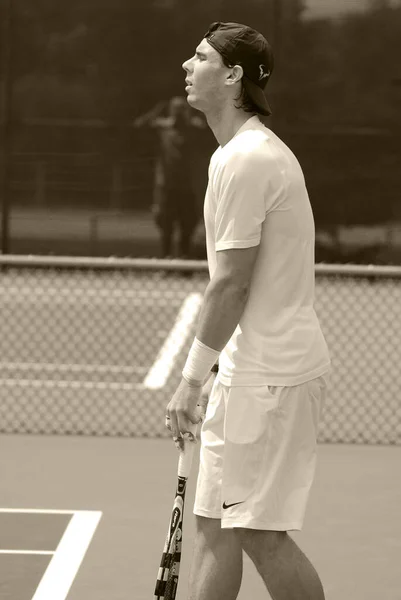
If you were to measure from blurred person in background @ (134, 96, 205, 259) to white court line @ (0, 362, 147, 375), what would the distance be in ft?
21.6

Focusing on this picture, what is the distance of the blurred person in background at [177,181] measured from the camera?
695 inches

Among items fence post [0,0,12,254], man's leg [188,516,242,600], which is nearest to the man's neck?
man's leg [188,516,242,600]

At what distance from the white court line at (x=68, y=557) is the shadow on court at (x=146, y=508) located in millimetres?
36

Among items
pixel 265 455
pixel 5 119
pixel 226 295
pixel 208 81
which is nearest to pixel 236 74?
pixel 208 81

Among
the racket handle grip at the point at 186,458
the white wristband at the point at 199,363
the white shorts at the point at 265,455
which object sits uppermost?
the white wristband at the point at 199,363

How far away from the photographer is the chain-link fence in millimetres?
8875

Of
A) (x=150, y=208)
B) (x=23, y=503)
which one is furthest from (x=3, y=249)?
(x=23, y=503)

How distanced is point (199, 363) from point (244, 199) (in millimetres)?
470

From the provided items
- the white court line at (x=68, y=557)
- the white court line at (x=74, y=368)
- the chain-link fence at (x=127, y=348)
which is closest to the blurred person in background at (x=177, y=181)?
the chain-link fence at (x=127, y=348)

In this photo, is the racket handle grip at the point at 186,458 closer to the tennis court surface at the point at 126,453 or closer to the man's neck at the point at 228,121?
the man's neck at the point at 228,121

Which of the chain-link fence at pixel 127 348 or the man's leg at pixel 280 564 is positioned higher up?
the man's leg at pixel 280 564

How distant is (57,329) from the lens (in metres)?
13.1

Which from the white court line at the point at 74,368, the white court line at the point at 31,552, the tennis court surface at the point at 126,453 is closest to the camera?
the tennis court surface at the point at 126,453

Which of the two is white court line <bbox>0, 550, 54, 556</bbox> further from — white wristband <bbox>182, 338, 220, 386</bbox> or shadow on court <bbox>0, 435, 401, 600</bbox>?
white wristband <bbox>182, 338, 220, 386</bbox>
